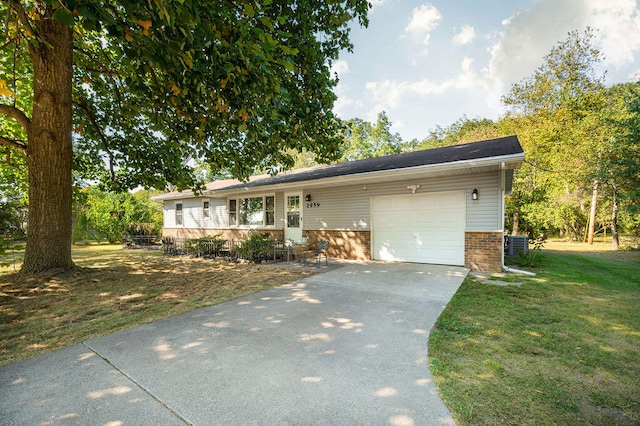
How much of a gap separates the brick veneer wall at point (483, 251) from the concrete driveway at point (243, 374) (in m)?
4.23

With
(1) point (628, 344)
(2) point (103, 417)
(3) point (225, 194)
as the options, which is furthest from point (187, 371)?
(3) point (225, 194)

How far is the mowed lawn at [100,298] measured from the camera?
11.5 feet

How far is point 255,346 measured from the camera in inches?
124

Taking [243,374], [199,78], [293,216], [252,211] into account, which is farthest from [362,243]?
[243,374]

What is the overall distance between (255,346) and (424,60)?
642 inches

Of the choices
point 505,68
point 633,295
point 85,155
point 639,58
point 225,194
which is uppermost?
point 505,68

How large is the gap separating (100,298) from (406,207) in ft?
27.2

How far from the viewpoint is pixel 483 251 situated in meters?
7.63

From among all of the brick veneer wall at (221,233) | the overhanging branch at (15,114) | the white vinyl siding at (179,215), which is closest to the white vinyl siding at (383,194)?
the brick veneer wall at (221,233)

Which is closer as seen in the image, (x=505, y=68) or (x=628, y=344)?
(x=628, y=344)

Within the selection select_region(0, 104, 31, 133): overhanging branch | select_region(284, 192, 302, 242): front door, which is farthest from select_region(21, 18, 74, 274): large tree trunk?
select_region(284, 192, 302, 242): front door

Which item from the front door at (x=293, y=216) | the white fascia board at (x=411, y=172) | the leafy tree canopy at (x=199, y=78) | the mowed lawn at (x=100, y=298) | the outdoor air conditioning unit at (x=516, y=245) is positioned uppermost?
the leafy tree canopy at (x=199, y=78)

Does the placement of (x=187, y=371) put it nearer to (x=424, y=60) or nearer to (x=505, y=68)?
(x=424, y=60)

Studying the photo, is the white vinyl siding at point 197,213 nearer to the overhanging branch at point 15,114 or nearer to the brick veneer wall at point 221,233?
the brick veneer wall at point 221,233
